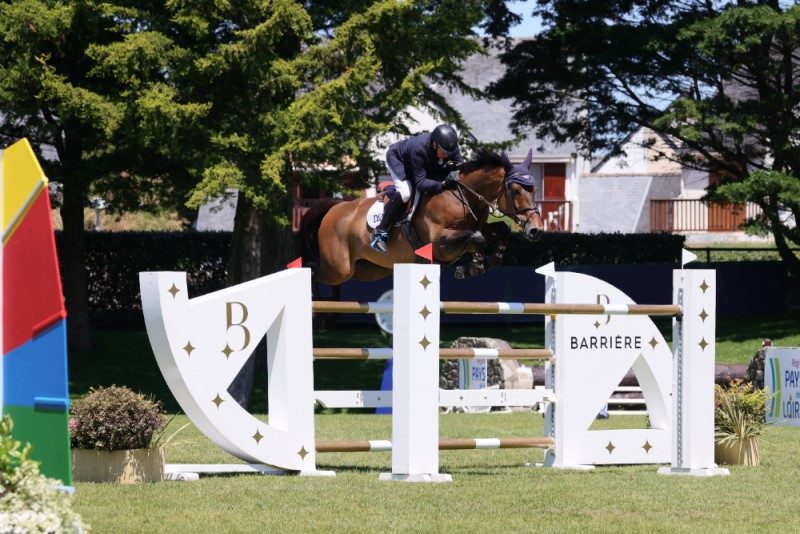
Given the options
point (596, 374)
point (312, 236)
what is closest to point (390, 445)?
point (596, 374)

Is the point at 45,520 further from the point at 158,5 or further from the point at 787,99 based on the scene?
the point at 787,99

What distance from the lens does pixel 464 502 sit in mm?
6617

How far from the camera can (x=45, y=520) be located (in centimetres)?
417

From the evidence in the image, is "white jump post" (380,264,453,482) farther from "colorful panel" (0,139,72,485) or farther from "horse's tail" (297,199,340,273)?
"horse's tail" (297,199,340,273)

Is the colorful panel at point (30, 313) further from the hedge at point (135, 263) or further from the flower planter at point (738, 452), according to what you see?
the hedge at point (135, 263)

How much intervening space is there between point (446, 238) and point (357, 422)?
4766mm

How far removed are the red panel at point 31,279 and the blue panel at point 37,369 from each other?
1.4 inches

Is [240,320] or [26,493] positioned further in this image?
[240,320]

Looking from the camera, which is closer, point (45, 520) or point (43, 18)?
point (45, 520)

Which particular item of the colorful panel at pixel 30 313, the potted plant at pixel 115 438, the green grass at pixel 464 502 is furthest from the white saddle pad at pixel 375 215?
the colorful panel at pixel 30 313

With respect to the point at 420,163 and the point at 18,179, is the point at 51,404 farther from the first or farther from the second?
the point at 420,163

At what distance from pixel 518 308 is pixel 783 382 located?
6907 millimetres

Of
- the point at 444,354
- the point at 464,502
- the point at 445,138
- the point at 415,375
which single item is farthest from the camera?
Result: the point at 445,138

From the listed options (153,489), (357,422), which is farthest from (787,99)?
(153,489)
